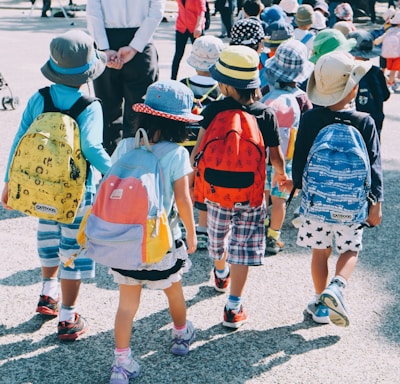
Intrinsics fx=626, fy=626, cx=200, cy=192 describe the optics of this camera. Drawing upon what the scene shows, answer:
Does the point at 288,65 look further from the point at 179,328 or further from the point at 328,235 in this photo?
the point at 179,328

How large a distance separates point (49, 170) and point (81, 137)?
245mm

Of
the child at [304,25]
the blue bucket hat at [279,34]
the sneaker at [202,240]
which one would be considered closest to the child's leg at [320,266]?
the sneaker at [202,240]

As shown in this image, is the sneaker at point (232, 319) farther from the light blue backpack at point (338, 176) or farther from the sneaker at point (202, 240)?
the sneaker at point (202, 240)

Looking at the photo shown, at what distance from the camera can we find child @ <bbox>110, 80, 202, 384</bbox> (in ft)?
9.76

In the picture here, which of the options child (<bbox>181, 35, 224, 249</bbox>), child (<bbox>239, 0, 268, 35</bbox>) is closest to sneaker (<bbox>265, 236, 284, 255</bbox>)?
child (<bbox>181, 35, 224, 249</bbox>)

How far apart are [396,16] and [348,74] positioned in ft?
24.2

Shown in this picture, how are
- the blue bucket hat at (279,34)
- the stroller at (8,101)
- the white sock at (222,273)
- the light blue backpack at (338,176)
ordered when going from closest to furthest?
the light blue backpack at (338,176) < the white sock at (222,273) < the blue bucket hat at (279,34) < the stroller at (8,101)

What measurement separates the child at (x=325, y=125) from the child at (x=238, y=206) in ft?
0.70

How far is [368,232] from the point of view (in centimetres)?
511

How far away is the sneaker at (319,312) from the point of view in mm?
3668

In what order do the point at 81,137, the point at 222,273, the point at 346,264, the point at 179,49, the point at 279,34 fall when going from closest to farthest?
the point at 81,137 < the point at 346,264 < the point at 222,273 < the point at 279,34 < the point at 179,49

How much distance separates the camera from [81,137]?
319 centimetres

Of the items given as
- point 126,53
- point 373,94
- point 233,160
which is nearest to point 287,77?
point 373,94

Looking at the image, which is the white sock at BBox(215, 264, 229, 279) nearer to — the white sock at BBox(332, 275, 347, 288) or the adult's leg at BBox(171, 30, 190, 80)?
the white sock at BBox(332, 275, 347, 288)
